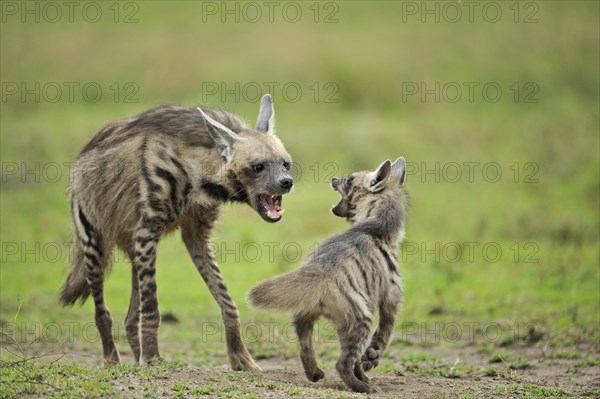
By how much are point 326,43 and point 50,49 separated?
22.3 ft

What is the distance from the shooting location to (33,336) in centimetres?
966

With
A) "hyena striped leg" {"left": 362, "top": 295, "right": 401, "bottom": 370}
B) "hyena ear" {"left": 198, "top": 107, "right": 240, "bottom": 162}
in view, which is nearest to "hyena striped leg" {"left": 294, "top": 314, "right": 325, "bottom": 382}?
"hyena striped leg" {"left": 362, "top": 295, "right": 401, "bottom": 370}

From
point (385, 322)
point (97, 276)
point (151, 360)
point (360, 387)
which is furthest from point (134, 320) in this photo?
point (360, 387)

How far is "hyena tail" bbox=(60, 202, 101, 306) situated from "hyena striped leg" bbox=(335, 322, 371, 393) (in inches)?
111

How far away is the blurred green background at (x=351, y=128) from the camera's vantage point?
11.5 m

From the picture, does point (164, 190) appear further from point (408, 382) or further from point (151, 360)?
point (408, 382)

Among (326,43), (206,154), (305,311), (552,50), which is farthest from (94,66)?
(305,311)

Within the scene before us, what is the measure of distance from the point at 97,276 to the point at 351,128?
10.6 metres

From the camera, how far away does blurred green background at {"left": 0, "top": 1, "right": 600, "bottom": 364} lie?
37.7ft

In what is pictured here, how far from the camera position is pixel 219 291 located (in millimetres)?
8117

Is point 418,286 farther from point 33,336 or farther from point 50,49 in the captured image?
point 50,49

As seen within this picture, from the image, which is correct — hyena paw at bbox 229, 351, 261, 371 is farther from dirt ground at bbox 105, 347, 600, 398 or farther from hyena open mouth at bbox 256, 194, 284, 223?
hyena open mouth at bbox 256, 194, 284, 223

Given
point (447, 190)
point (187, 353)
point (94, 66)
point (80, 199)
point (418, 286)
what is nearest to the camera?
point (80, 199)

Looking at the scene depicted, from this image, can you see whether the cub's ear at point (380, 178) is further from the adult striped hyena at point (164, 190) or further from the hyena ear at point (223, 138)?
the hyena ear at point (223, 138)
